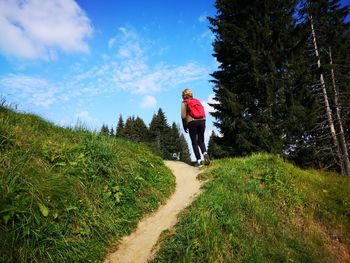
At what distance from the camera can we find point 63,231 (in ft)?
13.5

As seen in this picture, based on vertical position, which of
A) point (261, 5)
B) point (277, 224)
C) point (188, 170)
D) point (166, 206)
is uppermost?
point (261, 5)

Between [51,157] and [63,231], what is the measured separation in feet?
5.35

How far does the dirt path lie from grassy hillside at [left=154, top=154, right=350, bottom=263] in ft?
1.11

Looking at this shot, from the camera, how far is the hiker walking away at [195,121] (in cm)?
859

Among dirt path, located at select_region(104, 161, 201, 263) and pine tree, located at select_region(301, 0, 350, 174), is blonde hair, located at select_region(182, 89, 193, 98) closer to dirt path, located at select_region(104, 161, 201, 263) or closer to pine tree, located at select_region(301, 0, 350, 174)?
dirt path, located at select_region(104, 161, 201, 263)

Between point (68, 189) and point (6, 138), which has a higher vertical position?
point (6, 138)

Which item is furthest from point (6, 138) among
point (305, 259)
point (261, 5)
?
point (261, 5)

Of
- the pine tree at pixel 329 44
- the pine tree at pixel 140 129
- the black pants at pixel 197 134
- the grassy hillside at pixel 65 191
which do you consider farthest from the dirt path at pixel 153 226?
the pine tree at pixel 140 129

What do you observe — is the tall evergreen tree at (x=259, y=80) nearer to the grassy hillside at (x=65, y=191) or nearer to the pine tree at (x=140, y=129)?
the grassy hillside at (x=65, y=191)

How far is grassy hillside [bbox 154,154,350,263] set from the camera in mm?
4434

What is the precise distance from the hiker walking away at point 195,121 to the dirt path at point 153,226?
1.32m

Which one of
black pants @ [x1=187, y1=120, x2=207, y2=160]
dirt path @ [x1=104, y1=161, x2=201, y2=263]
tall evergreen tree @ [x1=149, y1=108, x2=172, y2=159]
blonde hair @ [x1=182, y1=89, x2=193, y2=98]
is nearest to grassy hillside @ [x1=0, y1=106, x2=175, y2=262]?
dirt path @ [x1=104, y1=161, x2=201, y2=263]

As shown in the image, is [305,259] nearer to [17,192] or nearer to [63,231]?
[63,231]

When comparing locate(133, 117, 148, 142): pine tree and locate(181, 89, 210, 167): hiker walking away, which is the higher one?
locate(133, 117, 148, 142): pine tree
